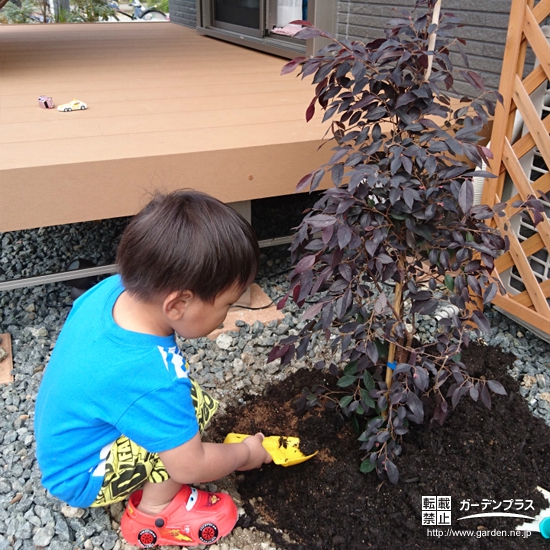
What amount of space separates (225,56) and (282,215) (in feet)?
5.80

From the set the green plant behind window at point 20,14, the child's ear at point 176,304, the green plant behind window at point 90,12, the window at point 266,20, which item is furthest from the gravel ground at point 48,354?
the green plant behind window at point 20,14

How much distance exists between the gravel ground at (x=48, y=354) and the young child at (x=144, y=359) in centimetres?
22

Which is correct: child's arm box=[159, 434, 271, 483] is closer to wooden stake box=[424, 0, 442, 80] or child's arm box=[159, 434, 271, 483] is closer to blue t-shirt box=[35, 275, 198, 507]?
blue t-shirt box=[35, 275, 198, 507]

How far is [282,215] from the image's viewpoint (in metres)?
3.64

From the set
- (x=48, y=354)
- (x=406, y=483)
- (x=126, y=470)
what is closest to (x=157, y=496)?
(x=126, y=470)

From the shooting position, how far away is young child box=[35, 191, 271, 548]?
1.20 metres

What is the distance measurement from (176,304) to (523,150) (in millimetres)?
1644

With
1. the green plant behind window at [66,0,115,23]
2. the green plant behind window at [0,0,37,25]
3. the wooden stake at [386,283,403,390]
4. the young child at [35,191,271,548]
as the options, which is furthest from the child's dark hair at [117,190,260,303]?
the green plant behind window at [0,0,37,25]

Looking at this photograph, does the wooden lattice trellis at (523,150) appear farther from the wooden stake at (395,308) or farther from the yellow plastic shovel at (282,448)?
the yellow plastic shovel at (282,448)

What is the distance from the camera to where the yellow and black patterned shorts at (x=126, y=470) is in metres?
1.37

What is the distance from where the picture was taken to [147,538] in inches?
57.2

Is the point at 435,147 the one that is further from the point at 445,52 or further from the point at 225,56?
the point at 225,56

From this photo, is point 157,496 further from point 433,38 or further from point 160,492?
point 433,38

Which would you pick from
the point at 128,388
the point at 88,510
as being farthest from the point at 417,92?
the point at 88,510
